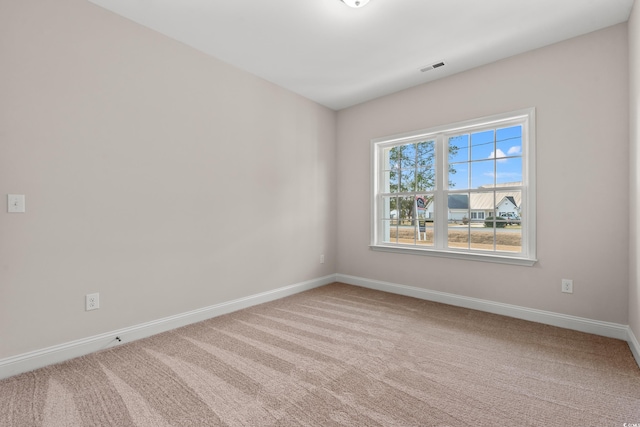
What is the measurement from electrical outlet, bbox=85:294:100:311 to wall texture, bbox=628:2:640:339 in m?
4.03

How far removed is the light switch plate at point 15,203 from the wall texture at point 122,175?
0.03 m

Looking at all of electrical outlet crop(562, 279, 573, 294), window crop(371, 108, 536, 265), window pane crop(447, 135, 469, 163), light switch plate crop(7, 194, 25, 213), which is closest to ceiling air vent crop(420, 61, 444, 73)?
window crop(371, 108, 536, 265)

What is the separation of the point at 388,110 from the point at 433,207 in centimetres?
145

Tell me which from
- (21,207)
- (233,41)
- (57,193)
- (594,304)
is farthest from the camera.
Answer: (233,41)

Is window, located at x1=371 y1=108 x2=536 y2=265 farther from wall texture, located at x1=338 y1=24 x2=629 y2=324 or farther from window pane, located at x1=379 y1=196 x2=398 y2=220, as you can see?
wall texture, located at x1=338 y1=24 x2=629 y2=324

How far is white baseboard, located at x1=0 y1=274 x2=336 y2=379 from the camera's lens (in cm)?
197

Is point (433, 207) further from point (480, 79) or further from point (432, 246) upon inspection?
point (480, 79)

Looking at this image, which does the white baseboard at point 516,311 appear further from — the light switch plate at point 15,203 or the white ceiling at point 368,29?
the light switch plate at point 15,203

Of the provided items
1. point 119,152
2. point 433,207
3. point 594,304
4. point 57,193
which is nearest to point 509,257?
point 594,304

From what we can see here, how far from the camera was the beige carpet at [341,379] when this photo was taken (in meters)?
1.55

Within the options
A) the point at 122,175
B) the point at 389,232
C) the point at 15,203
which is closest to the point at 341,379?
the point at 122,175

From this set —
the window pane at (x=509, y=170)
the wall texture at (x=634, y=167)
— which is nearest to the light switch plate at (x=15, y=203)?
the window pane at (x=509, y=170)

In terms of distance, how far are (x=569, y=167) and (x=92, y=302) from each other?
4.25 meters

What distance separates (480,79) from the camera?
3217 mm
